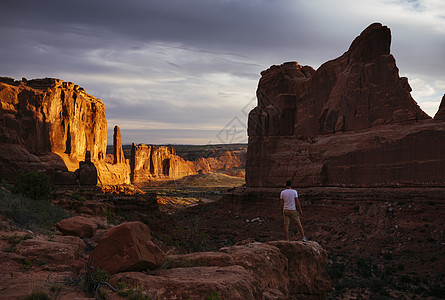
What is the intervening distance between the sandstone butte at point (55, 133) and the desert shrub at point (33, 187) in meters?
26.1

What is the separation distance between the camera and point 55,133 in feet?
220

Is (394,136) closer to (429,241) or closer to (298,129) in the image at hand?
(429,241)

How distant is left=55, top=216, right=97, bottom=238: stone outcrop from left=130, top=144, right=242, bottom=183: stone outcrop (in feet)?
351

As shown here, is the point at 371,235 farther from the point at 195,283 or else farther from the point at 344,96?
the point at 195,283

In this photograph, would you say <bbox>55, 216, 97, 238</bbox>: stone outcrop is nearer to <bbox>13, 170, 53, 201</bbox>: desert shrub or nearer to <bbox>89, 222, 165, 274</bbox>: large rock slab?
<bbox>89, 222, 165, 274</bbox>: large rock slab

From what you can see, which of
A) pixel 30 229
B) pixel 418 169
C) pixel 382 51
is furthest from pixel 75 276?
pixel 382 51

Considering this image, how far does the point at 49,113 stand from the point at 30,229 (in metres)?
63.5

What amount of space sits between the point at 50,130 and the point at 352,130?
5716 cm

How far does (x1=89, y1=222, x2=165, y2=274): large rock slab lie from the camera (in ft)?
18.7

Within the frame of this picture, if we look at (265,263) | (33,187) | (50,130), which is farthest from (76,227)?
(50,130)

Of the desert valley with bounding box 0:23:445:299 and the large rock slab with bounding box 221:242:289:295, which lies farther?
the large rock slab with bounding box 221:242:289:295

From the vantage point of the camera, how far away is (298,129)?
42000 millimetres

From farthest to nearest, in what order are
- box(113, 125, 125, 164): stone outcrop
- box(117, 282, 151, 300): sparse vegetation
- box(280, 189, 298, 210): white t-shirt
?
box(113, 125, 125, 164): stone outcrop, box(280, 189, 298, 210): white t-shirt, box(117, 282, 151, 300): sparse vegetation

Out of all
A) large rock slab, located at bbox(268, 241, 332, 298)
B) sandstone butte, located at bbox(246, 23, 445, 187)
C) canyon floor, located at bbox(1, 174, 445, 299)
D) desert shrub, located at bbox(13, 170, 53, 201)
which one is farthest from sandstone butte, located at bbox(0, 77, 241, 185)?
large rock slab, located at bbox(268, 241, 332, 298)
